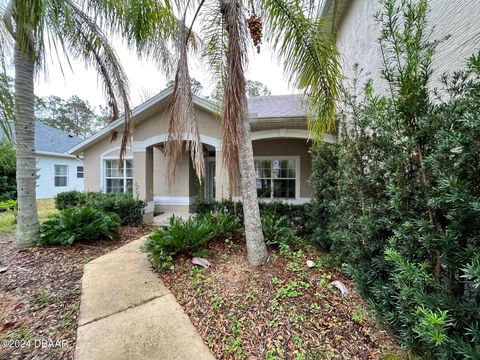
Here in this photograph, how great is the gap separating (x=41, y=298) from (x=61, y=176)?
1907 cm

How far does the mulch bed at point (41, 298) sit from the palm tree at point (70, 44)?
3.42 feet

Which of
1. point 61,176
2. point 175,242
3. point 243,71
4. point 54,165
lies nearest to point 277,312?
point 175,242

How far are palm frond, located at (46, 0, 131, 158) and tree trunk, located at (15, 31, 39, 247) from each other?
1.23m

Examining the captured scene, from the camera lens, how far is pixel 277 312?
115 inches

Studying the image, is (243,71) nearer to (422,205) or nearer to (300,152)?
(422,205)

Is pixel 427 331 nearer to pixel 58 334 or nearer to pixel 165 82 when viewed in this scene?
pixel 58 334

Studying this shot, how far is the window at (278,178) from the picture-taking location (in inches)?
372

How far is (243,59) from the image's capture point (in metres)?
3.50

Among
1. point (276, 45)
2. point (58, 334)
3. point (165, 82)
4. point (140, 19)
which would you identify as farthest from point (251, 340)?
point (165, 82)

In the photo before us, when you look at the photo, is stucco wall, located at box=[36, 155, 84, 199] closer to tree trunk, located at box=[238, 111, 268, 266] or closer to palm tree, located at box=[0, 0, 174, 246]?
palm tree, located at box=[0, 0, 174, 246]

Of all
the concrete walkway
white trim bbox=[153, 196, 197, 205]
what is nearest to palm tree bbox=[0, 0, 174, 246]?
the concrete walkway

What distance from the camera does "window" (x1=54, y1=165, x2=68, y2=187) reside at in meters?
17.9

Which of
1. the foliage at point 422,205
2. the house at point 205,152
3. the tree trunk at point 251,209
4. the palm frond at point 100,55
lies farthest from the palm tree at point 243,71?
the palm frond at point 100,55

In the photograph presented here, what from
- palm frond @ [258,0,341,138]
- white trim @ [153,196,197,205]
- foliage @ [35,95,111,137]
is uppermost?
foliage @ [35,95,111,137]
